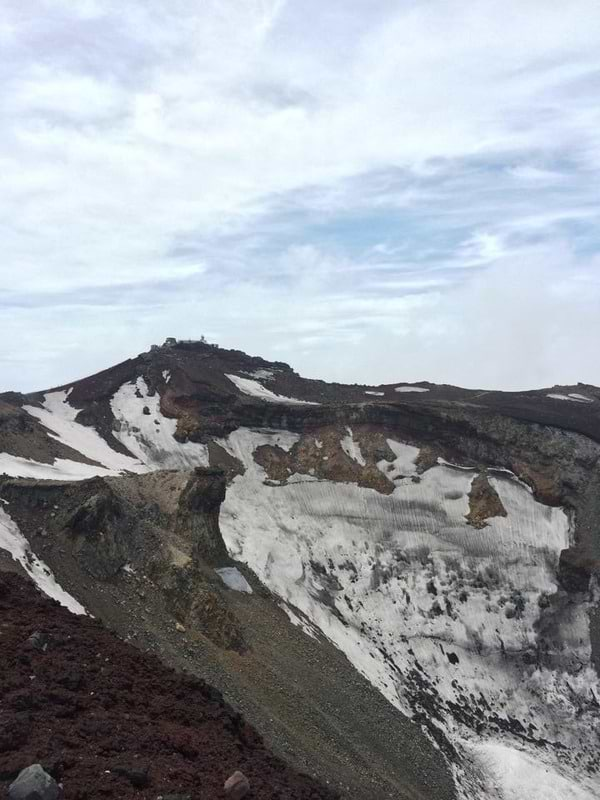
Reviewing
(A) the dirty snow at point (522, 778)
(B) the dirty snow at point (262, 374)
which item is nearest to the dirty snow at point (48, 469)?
(A) the dirty snow at point (522, 778)

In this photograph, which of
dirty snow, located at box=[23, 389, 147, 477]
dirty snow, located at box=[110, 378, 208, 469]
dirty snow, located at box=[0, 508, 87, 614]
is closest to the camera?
dirty snow, located at box=[0, 508, 87, 614]

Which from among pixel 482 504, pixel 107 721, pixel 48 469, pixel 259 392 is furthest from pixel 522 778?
pixel 259 392

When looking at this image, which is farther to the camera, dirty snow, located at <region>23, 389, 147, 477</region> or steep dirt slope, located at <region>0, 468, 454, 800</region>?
dirty snow, located at <region>23, 389, 147, 477</region>

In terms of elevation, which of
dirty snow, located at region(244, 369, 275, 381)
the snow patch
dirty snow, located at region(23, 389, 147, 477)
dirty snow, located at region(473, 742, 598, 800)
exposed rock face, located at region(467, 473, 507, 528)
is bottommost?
dirty snow, located at region(473, 742, 598, 800)

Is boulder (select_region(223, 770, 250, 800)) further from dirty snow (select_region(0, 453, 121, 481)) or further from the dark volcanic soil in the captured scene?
dirty snow (select_region(0, 453, 121, 481))

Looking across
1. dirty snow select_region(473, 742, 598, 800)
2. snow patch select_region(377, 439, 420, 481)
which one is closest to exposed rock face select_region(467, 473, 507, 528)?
snow patch select_region(377, 439, 420, 481)

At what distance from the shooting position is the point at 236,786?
1159 centimetres

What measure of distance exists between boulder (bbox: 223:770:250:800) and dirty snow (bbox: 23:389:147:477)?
27517 millimetres

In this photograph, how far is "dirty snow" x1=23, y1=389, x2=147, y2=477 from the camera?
41.9 meters

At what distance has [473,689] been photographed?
3403 centimetres

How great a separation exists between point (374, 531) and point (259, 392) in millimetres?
18881

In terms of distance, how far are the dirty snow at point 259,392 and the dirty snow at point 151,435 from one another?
7948mm

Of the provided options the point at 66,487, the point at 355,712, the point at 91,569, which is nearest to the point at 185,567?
the point at 91,569

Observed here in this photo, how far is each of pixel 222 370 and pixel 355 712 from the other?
39.3 metres
